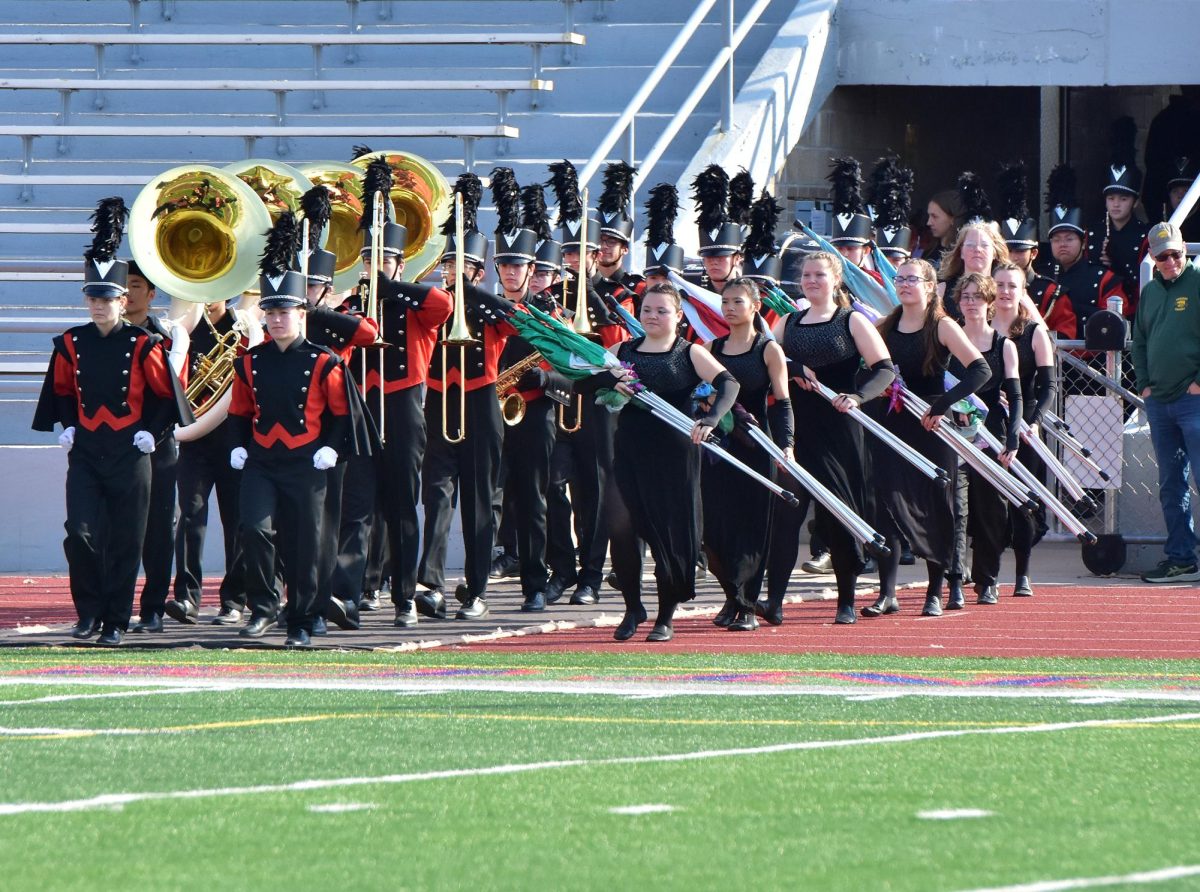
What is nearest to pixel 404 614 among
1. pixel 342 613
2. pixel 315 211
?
pixel 342 613

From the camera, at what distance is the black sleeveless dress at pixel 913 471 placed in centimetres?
1165

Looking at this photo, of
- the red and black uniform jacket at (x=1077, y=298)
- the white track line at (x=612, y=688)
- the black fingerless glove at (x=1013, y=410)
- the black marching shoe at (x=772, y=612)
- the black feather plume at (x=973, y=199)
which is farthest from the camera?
the black feather plume at (x=973, y=199)

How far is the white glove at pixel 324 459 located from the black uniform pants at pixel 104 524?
93 cm

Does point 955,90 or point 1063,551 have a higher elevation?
point 955,90

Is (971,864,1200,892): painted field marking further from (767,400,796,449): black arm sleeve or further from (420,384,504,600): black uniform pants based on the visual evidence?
(420,384,504,600): black uniform pants

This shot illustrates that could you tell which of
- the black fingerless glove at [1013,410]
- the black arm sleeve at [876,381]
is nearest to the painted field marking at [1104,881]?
the black arm sleeve at [876,381]

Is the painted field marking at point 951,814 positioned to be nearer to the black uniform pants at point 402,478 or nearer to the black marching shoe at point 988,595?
the black uniform pants at point 402,478

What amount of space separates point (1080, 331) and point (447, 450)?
4854 mm

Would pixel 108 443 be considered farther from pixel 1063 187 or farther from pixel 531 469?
pixel 1063 187

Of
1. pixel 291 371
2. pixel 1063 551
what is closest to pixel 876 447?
pixel 291 371

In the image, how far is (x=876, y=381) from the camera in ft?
36.3

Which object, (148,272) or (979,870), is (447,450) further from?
(979,870)

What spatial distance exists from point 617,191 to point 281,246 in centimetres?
334

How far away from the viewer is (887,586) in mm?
11734
